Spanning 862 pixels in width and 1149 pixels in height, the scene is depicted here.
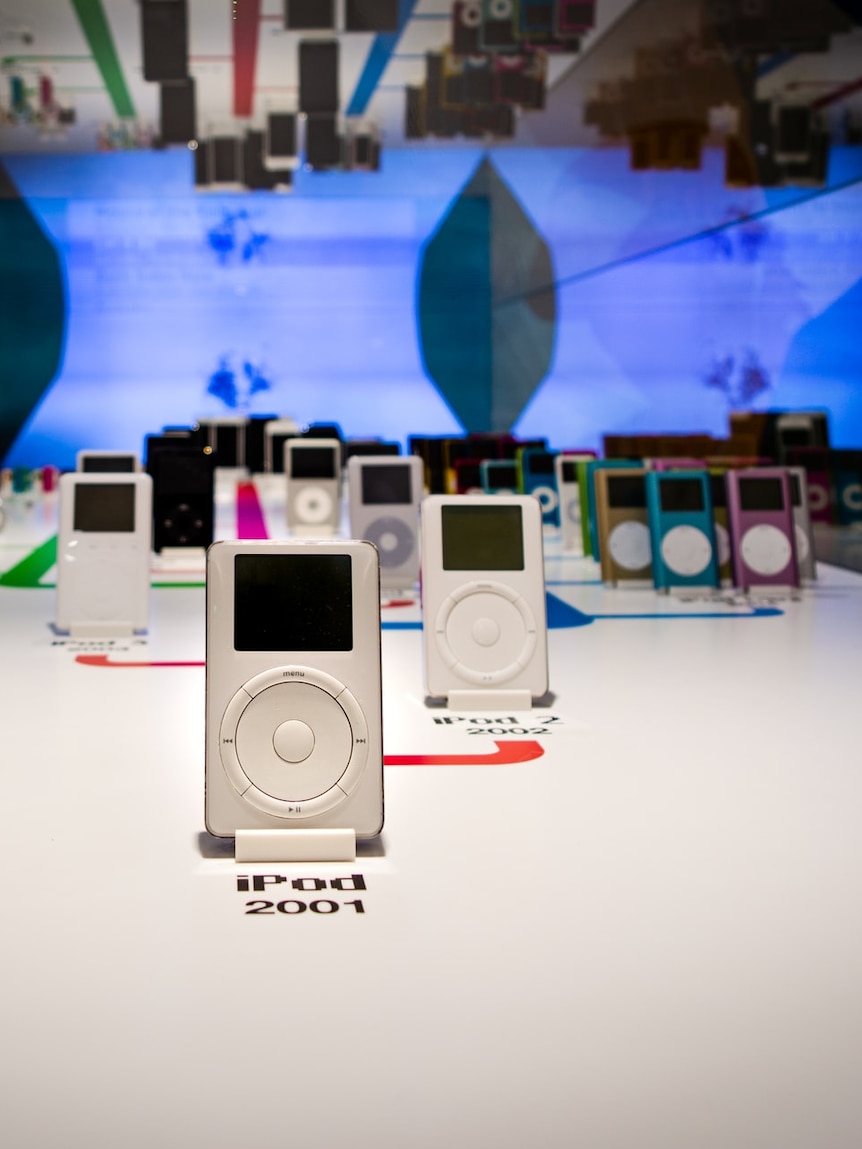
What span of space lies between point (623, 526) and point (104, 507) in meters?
3.09

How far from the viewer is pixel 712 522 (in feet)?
26.5

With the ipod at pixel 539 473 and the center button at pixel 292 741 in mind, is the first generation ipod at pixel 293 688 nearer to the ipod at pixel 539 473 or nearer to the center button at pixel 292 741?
the center button at pixel 292 741

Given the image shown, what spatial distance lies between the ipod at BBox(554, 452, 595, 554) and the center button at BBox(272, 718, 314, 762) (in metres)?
7.21

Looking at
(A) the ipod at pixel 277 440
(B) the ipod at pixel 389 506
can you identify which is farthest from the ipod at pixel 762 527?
(A) the ipod at pixel 277 440

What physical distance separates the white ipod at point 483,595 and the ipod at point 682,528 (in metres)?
2.88

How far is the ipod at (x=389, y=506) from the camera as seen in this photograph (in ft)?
26.8

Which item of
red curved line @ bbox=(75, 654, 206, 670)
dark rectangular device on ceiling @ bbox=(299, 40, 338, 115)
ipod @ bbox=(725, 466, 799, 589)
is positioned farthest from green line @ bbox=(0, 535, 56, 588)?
dark rectangular device on ceiling @ bbox=(299, 40, 338, 115)

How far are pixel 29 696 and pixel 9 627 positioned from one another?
1.87m

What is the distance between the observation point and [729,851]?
3666 mm

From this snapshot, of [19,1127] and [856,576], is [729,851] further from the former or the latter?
[856,576]

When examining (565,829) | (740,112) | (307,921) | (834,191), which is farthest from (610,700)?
(740,112)

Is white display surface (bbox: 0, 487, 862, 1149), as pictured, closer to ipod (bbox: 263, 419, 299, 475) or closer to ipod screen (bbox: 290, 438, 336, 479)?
ipod screen (bbox: 290, 438, 336, 479)

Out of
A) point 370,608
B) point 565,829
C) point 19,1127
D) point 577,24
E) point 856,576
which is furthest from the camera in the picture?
point 577,24

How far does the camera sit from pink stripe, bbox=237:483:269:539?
12.0 metres
